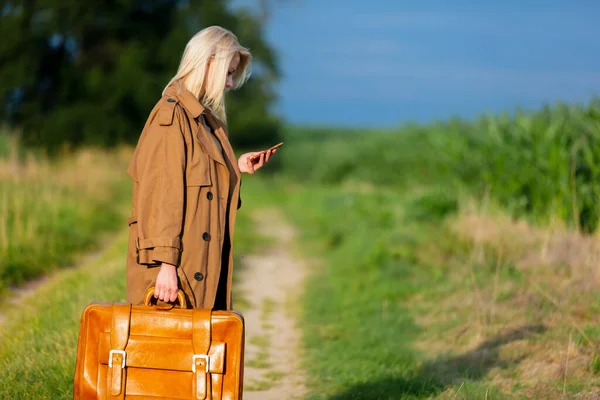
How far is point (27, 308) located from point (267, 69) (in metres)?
21.0

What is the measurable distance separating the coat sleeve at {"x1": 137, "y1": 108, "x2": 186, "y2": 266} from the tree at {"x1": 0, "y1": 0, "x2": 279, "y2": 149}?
1883 centimetres

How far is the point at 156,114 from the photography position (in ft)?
11.2

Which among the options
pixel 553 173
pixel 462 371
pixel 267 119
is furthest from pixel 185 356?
pixel 267 119

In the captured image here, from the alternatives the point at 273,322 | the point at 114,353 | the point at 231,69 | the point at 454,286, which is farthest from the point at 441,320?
the point at 114,353

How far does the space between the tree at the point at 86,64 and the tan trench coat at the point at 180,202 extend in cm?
1878

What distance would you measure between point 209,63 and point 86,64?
20274 mm

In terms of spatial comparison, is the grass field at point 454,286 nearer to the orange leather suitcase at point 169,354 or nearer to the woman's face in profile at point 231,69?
the orange leather suitcase at point 169,354

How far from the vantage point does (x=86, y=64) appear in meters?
22.7

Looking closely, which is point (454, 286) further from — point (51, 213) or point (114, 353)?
point (51, 213)

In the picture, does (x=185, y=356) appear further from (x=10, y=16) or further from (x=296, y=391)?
(x=10, y=16)

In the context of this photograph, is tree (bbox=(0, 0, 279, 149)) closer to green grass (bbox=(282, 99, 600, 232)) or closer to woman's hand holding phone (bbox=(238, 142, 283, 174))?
green grass (bbox=(282, 99, 600, 232))

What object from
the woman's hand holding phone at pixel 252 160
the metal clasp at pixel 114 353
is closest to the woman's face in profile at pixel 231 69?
the woman's hand holding phone at pixel 252 160

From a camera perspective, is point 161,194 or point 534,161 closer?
point 161,194

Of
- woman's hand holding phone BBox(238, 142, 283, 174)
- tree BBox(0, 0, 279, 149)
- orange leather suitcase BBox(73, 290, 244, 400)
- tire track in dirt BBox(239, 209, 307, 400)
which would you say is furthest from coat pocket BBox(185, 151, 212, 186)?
tree BBox(0, 0, 279, 149)
